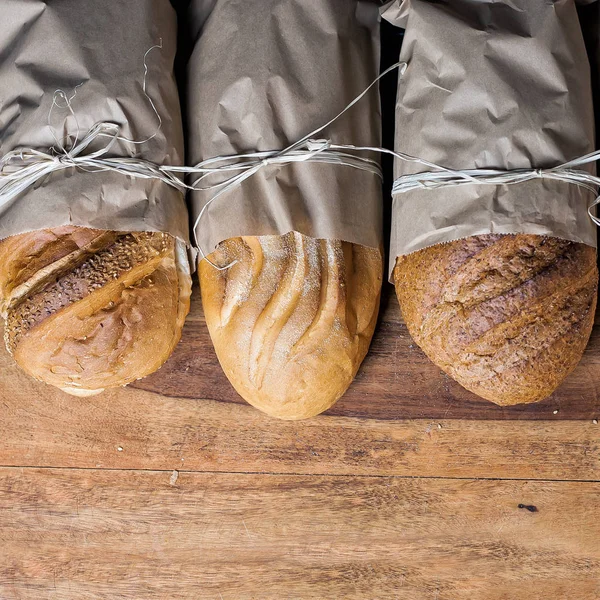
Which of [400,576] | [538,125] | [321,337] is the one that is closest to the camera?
[538,125]

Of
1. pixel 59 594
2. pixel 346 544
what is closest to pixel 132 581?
pixel 59 594

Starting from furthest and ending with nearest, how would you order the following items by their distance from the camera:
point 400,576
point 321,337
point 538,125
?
point 400,576 → point 321,337 → point 538,125

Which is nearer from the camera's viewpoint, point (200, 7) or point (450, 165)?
point (450, 165)

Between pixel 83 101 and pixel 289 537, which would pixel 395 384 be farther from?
pixel 83 101

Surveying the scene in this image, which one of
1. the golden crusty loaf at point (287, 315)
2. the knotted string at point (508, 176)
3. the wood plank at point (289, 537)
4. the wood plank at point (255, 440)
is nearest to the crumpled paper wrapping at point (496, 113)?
the knotted string at point (508, 176)

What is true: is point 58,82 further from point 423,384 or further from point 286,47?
point 423,384

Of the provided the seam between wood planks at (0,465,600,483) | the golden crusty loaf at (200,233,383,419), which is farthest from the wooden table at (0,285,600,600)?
the golden crusty loaf at (200,233,383,419)

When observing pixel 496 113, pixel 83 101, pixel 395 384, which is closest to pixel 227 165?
pixel 83 101

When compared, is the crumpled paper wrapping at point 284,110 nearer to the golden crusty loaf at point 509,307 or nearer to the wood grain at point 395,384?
the golden crusty loaf at point 509,307

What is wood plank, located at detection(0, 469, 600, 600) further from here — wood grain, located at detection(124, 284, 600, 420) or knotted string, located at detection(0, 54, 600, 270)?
knotted string, located at detection(0, 54, 600, 270)
